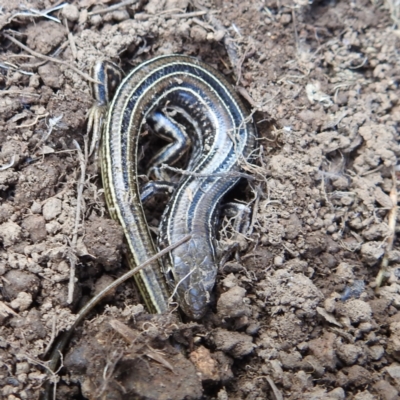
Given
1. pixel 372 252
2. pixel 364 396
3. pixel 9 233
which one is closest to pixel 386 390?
pixel 364 396

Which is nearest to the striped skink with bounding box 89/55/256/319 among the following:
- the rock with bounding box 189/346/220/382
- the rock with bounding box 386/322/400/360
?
the rock with bounding box 189/346/220/382

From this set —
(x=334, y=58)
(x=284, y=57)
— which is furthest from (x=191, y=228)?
(x=334, y=58)

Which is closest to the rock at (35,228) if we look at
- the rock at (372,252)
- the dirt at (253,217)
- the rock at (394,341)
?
the dirt at (253,217)

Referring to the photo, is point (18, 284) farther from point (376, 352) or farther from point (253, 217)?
point (376, 352)

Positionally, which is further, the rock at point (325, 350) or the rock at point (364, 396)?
the rock at point (325, 350)

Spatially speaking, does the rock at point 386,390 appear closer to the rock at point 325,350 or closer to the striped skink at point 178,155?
the rock at point 325,350

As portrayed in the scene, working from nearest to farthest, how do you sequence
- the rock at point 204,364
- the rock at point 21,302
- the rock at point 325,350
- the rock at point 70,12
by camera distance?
the rock at point 204,364 < the rock at point 21,302 < the rock at point 325,350 < the rock at point 70,12

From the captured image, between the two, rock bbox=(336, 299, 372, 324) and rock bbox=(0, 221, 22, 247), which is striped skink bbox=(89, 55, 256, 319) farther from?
rock bbox=(336, 299, 372, 324)
